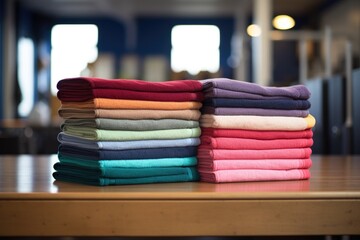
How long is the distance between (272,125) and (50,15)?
1192 cm

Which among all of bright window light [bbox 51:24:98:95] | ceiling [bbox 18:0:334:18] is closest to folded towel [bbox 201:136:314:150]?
ceiling [bbox 18:0:334:18]

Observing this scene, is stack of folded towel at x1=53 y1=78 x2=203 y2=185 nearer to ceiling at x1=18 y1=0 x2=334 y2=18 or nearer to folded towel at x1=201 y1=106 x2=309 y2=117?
folded towel at x1=201 y1=106 x2=309 y2=117

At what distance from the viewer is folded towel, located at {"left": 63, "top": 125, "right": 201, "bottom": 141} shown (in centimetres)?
94

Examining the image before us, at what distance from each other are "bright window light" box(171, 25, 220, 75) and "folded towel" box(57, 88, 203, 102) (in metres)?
11.5

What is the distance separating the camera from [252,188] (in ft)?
2.93

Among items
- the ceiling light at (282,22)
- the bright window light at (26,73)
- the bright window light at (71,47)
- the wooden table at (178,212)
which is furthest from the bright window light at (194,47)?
the wooden table at (178,212)

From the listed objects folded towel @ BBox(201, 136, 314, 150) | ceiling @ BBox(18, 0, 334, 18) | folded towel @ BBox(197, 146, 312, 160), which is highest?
ceiling @ BBox(18, 0, 334, 18)

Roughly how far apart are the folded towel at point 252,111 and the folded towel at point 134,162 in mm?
99

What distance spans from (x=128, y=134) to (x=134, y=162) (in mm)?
51

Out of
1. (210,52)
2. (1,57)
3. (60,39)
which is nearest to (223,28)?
(210,52)

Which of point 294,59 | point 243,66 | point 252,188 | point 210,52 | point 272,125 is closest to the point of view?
point 252,188

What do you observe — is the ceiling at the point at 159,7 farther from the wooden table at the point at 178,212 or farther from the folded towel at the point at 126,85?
the wooden table at the point at 178,212

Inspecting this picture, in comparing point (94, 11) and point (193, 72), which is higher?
point (94, 11)

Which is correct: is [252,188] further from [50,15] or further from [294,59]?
[50,15]
